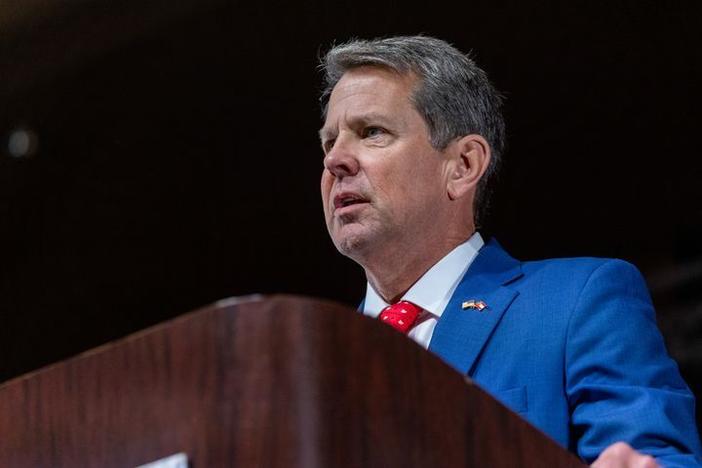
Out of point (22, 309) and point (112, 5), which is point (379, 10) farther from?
point (22, 309)

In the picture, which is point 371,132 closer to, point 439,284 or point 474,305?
point 439,284

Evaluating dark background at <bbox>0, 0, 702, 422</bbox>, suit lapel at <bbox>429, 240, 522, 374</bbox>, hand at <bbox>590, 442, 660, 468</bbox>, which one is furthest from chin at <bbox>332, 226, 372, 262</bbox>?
dark background at <bbox>0, 0, 702, 422</bbox>

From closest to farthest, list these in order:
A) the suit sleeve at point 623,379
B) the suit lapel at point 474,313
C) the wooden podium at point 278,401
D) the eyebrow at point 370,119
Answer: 1. the wooden podium at point 278,401
2. the suit sleeve at point 623,379
3. the suit lapel at point 474,313
4. the eyebrow at point 370,119

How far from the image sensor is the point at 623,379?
55.7 inches

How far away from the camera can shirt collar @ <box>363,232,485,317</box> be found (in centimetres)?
179

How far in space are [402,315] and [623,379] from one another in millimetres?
403

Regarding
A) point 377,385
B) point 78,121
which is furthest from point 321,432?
point 78,121

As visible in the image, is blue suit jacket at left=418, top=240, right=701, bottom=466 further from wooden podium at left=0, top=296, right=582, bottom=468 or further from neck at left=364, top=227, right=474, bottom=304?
wooden podium at left=0, top=296, right=582, bottom=468

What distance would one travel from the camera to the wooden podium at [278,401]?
0.94 metres

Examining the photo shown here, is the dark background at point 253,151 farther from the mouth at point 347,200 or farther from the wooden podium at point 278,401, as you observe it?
the wooden podium at point 278,401

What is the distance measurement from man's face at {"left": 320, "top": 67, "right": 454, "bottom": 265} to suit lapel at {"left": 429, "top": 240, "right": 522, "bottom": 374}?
12 centimetres

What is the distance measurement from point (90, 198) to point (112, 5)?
0.74 metres

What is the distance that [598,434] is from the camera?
1.36 m

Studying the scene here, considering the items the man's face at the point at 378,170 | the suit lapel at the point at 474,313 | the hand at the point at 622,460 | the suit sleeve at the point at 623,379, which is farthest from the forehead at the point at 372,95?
the hand at the point at 622,460
